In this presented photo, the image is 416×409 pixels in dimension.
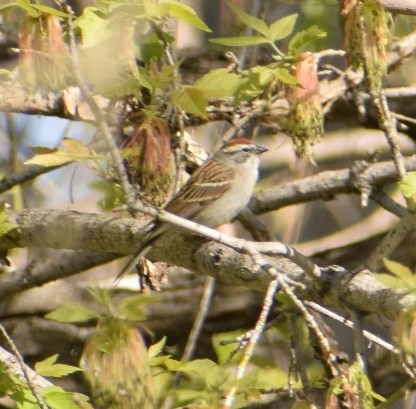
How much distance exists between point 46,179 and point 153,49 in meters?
2.68

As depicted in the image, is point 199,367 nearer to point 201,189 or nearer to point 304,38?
point 304,38

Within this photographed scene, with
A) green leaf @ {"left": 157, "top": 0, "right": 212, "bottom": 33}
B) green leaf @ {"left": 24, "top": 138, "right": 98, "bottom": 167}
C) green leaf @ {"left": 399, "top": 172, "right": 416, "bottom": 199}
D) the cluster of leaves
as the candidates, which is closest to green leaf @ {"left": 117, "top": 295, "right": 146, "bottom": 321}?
the cluster of leaves

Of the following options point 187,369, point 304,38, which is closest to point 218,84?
point 304,38

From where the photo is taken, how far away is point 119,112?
14.3ft

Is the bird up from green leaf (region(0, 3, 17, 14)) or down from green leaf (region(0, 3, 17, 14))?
down

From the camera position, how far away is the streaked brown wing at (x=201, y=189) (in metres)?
5.16

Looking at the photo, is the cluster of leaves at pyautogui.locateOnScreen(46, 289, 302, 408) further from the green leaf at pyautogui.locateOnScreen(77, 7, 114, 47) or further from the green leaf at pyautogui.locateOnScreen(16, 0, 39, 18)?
the green leaf at pyautogui.locateOnScreen(16, 0, 39, 18)

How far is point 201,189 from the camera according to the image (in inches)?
205

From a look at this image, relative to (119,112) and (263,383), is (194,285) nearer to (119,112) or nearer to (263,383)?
(119,112)

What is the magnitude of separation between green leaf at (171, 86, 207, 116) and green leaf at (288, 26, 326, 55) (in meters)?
0.49

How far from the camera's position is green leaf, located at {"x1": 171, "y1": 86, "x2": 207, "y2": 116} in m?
3.63

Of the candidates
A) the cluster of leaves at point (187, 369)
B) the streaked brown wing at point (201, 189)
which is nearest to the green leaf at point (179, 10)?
the cluster of leaves at point (187, 369)

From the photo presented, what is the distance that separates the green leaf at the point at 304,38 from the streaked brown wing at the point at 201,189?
1.36m

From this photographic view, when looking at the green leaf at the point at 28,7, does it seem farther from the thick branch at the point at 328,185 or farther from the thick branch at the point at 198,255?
the thick branch at the point at 328,185
